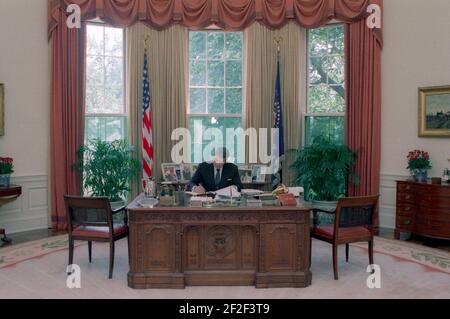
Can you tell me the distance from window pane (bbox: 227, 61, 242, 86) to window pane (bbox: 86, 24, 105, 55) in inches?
88.5

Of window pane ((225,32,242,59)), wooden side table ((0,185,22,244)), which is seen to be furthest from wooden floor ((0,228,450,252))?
window pane ((225,32,242,59))

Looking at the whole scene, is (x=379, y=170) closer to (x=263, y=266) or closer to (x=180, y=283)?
(x=263, y=266)

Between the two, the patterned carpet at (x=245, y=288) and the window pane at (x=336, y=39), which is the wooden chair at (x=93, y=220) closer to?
the patterned carpet at (x=245, y=288)

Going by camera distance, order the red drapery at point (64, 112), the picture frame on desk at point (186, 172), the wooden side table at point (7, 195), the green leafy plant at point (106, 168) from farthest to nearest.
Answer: the picture frame on desk at point (186, 172)
the red drapery at point (64, 112)
the green leafy plant at point (106, 168)
the wooden side table at point (7, 195)

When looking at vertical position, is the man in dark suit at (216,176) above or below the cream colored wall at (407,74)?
below

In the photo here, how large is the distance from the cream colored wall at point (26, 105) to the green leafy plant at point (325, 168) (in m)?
4.22

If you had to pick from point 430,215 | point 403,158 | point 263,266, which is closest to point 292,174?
point 403,158

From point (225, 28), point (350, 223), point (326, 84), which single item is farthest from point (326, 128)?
point (350, 223)

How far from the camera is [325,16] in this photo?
772 cm

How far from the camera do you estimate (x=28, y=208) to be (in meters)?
7.45

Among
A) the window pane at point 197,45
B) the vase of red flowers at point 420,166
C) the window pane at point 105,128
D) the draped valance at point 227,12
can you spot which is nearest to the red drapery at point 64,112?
the window pane at point 105,128

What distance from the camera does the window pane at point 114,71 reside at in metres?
8.16

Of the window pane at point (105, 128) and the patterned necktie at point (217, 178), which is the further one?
the window pane at point (105, 128)

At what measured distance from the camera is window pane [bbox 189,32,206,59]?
27.5ft
